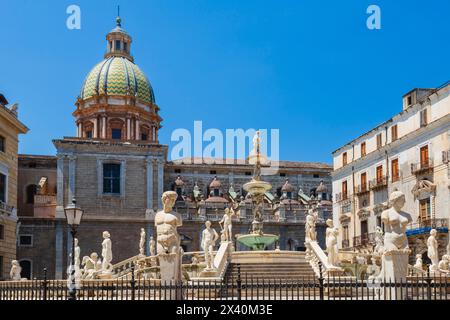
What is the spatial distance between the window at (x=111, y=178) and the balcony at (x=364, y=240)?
16256 millimetres

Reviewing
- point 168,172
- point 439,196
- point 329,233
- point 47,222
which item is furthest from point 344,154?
point 329,233

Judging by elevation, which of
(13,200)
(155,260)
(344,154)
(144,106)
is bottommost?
(155,260)

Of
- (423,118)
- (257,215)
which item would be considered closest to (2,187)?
(257,215)

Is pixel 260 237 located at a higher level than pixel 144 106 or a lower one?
lower

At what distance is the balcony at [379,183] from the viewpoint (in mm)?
36531

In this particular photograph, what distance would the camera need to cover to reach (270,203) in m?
51.0

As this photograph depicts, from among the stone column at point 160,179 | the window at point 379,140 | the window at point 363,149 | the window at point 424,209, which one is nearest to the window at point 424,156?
the window at point 424,209

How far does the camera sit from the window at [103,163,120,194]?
4466cm

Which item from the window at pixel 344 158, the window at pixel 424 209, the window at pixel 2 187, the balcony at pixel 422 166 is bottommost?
the window at pixel 424 209

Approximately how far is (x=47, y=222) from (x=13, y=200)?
1051cm

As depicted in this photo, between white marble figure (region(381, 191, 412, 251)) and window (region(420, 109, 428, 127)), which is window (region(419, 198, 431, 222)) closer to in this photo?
window (region(420, 109, 428, 127))

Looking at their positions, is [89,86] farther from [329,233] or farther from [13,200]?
[329,233]

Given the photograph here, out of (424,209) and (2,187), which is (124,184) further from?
(424,209)

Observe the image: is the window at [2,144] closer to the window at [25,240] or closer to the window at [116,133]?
the window at [25,240]
